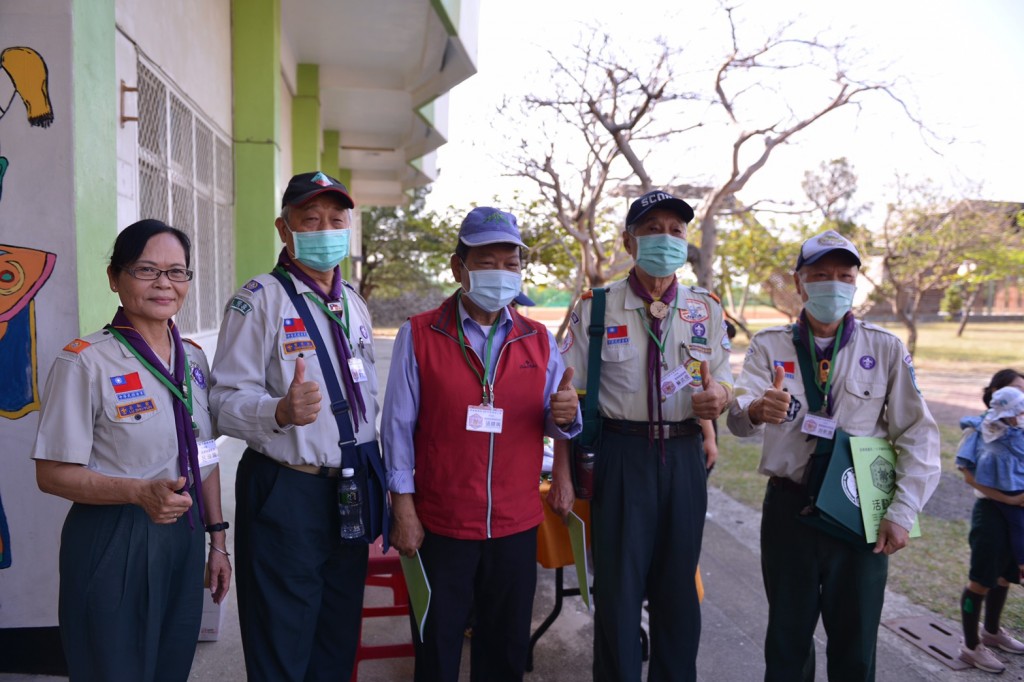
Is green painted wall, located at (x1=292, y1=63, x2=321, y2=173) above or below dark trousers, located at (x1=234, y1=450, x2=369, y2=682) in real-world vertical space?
above

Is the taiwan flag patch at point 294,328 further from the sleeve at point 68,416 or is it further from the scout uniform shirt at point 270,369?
the sleeve at point 68,416

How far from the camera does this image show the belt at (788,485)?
2654 millimetres

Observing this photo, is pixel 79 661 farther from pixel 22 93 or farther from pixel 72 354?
pixel 22 93

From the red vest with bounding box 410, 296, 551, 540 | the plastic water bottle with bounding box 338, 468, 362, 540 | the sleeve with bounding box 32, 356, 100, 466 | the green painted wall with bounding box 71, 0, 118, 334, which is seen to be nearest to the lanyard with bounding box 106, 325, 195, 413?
the sleeve with bounding box 32, 356, 100, 466

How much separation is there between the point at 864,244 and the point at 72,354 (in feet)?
66.1

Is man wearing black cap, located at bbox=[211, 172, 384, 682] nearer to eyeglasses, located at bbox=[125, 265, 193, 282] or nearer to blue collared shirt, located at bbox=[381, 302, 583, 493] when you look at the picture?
blue collared shirt, located at bbox=[381, 302, 583, 493]

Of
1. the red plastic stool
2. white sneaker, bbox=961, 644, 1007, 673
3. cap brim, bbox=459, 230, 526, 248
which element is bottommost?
white sneaker, bbox=961, 644, 1007, 673

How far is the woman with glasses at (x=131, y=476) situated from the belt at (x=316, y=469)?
281 mm

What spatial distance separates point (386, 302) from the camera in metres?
33.3

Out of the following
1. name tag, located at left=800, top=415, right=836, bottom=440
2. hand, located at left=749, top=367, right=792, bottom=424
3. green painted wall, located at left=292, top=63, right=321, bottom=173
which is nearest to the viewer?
hand, located at left=749, top=367, right=792, bottom=424

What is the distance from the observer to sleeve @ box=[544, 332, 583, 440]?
8.09 feet

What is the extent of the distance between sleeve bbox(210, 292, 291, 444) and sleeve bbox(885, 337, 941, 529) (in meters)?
2.25

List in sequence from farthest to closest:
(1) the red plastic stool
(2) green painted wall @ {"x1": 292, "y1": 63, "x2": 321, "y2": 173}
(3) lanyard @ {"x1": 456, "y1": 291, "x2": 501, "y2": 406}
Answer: (2) green painted wall @ {"x1": 292, "y1": 63, "x2": 321, "y2": 173}, (1) the red plastic stool, (3) lanyard @ {"x1": 456, "y1": 291, "x2": 501, "y2": 406}

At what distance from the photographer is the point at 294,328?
2.30 m
